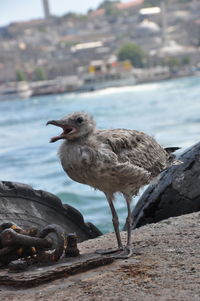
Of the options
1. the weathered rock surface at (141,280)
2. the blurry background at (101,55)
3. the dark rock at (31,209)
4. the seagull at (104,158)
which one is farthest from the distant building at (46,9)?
the weathered rock surface at (141,280)

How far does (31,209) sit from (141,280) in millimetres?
1015

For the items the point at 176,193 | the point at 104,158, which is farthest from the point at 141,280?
the point at 176,193

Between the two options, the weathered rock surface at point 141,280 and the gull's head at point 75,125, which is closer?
the weathered rock surface at point 141,280

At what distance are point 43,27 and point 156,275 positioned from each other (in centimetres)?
12686

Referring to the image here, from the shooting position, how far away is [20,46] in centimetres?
10650

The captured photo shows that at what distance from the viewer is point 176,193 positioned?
3570mm

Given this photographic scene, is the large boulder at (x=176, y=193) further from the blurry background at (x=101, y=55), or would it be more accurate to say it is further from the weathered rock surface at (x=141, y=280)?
the blurry background at (x=101, y=55)

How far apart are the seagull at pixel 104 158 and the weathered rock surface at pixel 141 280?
0.14m

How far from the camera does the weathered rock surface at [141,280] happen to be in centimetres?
200

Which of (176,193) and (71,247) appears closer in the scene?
(71,247)

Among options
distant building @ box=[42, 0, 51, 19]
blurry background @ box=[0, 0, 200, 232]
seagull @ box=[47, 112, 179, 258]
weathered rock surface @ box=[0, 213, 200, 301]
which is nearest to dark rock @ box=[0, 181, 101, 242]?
seagull @ box=[47, 112, 179, 258]

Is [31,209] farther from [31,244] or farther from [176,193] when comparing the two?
[176,193]

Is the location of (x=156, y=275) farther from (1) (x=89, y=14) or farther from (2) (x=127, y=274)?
(1) (x=89, y=14)

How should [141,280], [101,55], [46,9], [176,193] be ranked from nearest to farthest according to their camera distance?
[141,280] < [176,193] < [101,55] < [46,9]
